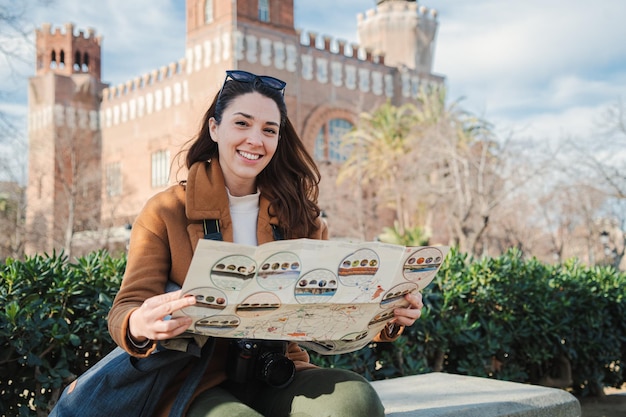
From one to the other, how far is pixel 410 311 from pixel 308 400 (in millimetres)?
437

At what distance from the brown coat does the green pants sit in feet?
0.27

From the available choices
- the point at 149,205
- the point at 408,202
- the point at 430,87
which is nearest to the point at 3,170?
the point at 408,202

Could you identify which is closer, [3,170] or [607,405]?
[607,405]

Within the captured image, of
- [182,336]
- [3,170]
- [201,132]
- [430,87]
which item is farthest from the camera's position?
[430,87]

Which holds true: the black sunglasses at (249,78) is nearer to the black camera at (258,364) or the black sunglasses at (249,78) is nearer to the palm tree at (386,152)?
the black camera at (258,364)

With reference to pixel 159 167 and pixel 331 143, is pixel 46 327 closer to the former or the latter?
pixel 331 143

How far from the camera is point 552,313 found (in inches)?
215

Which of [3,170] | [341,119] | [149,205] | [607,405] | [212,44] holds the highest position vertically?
[212,44]

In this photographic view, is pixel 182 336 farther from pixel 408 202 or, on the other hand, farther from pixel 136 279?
pixel 408 202

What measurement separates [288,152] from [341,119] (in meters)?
32.8

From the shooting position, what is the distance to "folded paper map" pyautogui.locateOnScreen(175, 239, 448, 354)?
185 cm

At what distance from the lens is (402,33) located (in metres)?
38.8

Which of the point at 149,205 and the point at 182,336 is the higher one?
the point at 149,205

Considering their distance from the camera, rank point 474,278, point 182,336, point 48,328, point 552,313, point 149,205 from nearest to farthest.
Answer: point 182,336
point 149,205
point 48,328
point 474,278
point 552,313
